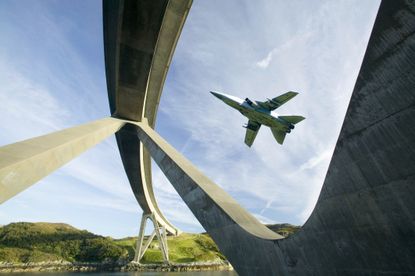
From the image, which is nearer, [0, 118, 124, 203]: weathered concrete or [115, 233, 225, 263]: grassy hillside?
[0, 118, 124, 203]: weathered concrete

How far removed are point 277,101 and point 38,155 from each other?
69.5 ft

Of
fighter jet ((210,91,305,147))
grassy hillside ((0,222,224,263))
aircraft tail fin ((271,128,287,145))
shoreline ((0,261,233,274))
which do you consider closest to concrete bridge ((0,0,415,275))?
fighter jet ((210,91,305,147))

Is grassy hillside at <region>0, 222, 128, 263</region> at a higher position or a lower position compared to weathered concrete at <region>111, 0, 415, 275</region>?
higher

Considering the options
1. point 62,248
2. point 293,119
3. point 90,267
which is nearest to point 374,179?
point 293,119

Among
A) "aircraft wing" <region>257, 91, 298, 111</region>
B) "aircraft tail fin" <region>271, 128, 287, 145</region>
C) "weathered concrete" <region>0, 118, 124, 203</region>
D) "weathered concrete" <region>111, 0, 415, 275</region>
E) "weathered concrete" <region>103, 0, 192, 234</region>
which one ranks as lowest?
"weathered concrete" <region>111, 0, 415, 275</region>

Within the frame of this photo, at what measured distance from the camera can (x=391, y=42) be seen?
13.6 feet

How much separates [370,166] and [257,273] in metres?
4.59

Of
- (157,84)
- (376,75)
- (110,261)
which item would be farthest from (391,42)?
(110,261)

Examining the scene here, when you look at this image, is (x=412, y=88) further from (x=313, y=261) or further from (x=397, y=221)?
(x=313, y=261)

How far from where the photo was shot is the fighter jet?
25.2 metres

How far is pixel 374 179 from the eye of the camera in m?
4.52

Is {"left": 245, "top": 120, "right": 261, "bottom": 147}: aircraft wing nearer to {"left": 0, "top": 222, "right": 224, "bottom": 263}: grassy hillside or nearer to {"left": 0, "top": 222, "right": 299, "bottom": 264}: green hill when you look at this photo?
{"left": 0, "top": 222, "right": 299, "bottom": 264}: green hill

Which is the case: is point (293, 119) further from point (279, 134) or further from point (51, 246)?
point (51, 246)

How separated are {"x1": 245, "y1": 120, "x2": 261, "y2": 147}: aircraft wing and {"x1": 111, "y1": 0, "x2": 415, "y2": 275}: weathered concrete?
73.5ft
